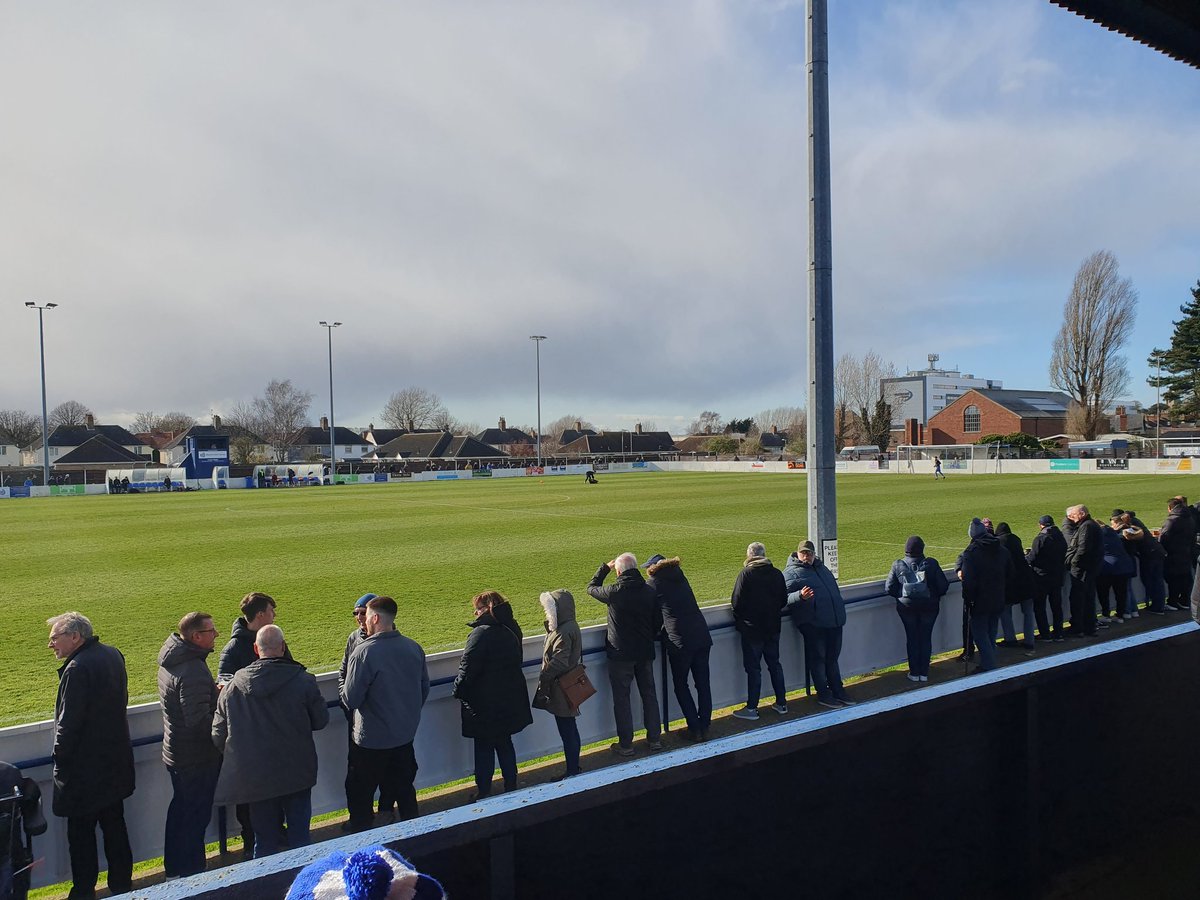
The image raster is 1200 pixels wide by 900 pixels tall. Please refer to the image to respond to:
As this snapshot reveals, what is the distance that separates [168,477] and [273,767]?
50444 millimetres

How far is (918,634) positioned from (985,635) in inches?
31.8

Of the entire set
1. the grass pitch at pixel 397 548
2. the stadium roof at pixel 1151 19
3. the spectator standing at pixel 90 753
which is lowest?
the grass pitch at pixel 397 548

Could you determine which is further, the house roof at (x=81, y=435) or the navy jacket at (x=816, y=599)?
the house roof at (x=81, y=435)

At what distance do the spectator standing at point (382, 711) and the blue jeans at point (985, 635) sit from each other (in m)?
5.96

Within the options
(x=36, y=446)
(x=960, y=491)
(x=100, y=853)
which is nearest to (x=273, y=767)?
(x=100, y=853)

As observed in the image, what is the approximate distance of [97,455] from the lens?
88.2 metres

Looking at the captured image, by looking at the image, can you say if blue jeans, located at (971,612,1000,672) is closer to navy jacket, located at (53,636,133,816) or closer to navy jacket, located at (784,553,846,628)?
navy jacket, located at (784,553,846,628)

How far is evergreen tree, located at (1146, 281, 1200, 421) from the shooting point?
59312 millimetres

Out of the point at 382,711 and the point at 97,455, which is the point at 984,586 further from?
the point at 97,455

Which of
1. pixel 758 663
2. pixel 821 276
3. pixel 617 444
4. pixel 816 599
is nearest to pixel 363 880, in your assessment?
pixel 758 663

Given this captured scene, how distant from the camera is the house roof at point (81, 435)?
93.8 metres

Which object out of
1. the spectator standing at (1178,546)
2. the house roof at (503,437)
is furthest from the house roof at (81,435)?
the spectator standing at (1178,546)

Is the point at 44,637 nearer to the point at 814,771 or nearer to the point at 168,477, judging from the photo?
the point at 814,771

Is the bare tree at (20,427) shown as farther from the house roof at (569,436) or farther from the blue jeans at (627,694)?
the blue jeans at (627,694)
